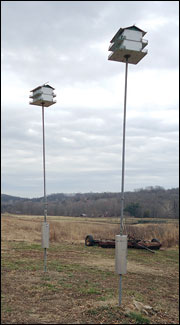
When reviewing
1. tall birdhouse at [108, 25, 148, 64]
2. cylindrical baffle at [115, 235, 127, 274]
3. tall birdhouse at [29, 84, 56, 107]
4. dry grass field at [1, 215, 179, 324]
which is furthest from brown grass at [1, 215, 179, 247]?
tall birdhouse at [108, 25, 148, 64]

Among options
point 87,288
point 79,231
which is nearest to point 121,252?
point 87,288

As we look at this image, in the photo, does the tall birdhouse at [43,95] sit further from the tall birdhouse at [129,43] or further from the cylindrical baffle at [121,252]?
the cylindrical baffle at [121,252]

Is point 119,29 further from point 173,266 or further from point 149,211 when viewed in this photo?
point 173,266

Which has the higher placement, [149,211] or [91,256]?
[149,211]

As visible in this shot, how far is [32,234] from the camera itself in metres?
18.8

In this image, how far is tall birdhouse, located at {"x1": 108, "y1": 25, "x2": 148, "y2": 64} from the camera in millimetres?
4754

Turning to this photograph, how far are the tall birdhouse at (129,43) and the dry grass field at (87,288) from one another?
11.7 feet

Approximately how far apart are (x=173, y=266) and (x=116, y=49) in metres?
8.72

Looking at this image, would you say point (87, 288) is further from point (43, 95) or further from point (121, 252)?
point (43, 95)

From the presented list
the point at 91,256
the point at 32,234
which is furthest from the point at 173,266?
the point at 32,234

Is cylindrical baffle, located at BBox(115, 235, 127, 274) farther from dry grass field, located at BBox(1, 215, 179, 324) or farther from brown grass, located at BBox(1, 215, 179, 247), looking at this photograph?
brown grass, located at BBox(1, 215, 179, 247)

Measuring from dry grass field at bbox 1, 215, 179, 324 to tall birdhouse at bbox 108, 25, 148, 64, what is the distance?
3.57 meters

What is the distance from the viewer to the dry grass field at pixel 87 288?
4812 mm

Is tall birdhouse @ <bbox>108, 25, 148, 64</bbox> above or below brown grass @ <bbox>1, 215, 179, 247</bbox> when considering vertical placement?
above
